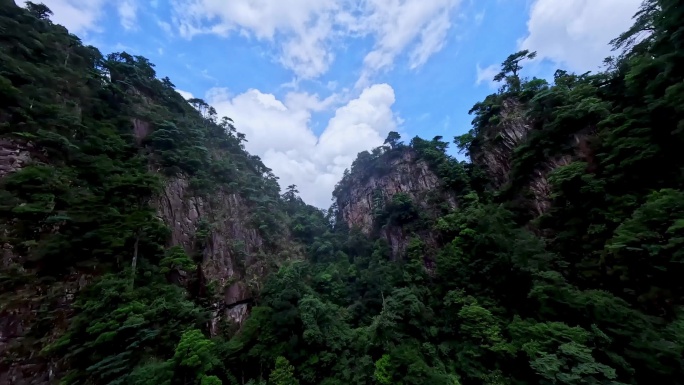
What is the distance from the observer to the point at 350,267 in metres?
20.7

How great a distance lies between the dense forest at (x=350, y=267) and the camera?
7.74 meters

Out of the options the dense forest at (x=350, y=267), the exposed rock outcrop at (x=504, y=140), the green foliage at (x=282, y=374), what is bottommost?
the green foliage at (x=282, y=374)

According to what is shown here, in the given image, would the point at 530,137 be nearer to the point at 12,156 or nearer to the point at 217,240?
the point at 217,240

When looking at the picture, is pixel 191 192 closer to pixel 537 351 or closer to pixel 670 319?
pixel 537 351

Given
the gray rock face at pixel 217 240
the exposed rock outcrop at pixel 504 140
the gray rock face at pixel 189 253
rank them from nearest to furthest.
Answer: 1. the gray rock face at pixel 189 253
2. the gray rock face at pixel 217 240
3. the exposed rock outcrop at pixel 504 140

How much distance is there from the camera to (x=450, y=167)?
22516 mm

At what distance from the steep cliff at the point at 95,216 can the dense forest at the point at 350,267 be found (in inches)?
3.1

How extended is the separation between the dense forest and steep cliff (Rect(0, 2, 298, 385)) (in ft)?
0.26

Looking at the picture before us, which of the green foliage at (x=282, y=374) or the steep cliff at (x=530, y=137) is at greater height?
the steep cliff at (x=530, y=137)

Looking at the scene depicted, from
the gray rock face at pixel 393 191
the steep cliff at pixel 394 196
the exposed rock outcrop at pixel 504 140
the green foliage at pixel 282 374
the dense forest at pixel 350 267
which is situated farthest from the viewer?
the gray rock face at pixel 393 191

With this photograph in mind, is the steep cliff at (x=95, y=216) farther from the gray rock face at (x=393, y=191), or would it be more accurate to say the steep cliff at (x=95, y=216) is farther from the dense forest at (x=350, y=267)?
the gray rock face at (x=393, y=191)

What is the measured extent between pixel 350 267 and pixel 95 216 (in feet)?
54.1

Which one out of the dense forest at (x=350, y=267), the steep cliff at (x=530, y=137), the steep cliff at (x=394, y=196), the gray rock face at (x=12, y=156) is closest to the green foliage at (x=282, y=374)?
the dense forest at (x=350, y=267)

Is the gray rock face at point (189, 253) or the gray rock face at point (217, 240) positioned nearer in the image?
the gray rock face at point (189, 253)
